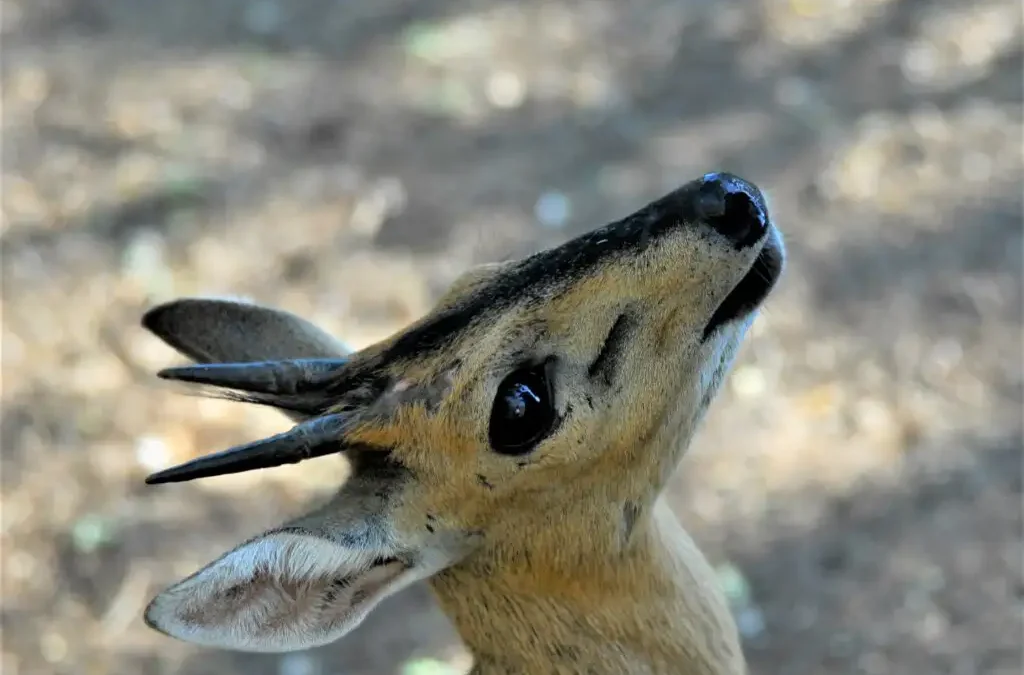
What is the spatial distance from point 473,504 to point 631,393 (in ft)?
1.22

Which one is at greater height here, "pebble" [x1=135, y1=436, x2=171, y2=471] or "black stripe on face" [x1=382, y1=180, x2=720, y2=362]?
"pebble" [x1=135, y1=436, x2=171, y2=471]

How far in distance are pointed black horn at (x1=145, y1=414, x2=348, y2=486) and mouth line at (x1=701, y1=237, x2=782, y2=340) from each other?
809 mm

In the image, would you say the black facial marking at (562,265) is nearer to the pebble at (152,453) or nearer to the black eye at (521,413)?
the black eye at (521,413)

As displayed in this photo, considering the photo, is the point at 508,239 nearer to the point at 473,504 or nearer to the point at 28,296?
the point at 28,296

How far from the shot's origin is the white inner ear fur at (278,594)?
72.8 inches

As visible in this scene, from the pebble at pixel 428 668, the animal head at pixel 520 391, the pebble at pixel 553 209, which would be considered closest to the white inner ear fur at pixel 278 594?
the animal head at pixel 520 391

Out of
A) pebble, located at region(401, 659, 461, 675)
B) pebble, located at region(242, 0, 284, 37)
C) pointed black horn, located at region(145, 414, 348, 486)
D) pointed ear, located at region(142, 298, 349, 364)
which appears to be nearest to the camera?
pointed black horn, located at region(145, 414, 348, 486)

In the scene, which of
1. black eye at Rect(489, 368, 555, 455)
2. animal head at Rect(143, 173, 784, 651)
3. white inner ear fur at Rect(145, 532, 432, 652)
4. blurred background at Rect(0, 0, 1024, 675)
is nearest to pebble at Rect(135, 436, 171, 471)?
blurred background at Rect(0, 0, 1024, 675)

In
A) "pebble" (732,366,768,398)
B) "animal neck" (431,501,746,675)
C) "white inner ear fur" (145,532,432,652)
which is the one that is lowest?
"white inner ear fur" (145,532,432,652)

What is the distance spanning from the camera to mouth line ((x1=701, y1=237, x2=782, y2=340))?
88.6 inches

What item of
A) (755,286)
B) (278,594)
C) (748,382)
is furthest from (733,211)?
(748,382)

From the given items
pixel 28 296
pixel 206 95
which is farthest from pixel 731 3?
pixel 28 296

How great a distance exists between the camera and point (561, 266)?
2164 mm

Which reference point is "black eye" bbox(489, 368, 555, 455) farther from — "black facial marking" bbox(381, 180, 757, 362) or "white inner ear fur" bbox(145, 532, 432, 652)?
"white inner ear fur" bbox(145, 532, 432, 652)
